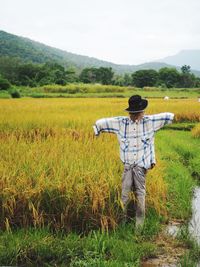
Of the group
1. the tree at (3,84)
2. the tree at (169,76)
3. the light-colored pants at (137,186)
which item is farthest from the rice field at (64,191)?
the tree at (169,76)

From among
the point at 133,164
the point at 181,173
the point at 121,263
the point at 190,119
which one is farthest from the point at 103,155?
the point at 190,119

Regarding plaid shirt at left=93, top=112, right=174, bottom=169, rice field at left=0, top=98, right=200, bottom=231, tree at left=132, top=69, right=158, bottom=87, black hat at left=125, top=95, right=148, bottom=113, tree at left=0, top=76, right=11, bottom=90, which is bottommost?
rice field at left=0, top=98, right=200, bottom=231

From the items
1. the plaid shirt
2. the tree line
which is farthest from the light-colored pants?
the tree line

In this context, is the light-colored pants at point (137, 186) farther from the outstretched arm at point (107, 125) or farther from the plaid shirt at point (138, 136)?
the outstretched arm at point (107, 125)

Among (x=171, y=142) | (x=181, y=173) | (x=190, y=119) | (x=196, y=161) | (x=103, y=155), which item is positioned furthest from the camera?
(x=190, y=119)

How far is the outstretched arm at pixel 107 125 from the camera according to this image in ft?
15.9

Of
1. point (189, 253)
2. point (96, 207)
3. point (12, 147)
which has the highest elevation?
point (12, 147)

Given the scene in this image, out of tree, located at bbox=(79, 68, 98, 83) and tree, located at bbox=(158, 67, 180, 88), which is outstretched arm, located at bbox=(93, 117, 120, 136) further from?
tree, located at bbox=(158, 67, 180, 88)

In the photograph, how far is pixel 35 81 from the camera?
53.4 meters

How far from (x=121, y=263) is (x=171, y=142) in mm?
7970

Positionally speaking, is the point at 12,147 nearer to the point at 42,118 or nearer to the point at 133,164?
the point at 133,164

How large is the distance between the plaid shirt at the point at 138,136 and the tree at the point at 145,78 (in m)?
66.9

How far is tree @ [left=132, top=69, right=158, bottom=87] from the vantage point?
70.9 meters

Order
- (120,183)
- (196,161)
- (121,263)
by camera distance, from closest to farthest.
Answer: (121,263) → (120,183) → (196,161)
